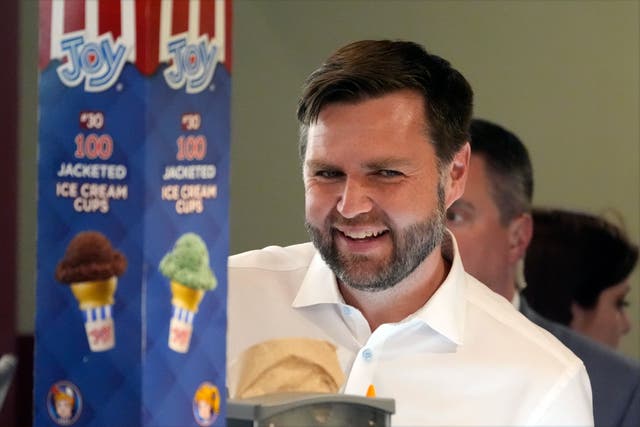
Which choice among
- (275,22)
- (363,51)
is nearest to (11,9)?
(275,22)

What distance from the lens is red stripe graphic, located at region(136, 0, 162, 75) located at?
A: 3.75ft

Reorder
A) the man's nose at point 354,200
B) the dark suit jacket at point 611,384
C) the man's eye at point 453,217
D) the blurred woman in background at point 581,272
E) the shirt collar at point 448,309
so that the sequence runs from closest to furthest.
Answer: the man's nose at point 354,200 → the shirt collar at point 448,309 → the dark suit jacket at point 611,384 → the man's eye at point 453,217 → the blurred woman in background at point 581,272

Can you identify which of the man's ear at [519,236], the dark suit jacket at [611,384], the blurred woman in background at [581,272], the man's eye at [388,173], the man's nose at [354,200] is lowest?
the dark suit jacket at [611,384]

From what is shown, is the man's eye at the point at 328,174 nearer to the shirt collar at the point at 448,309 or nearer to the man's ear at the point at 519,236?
the shirt collar at the point at 448,309

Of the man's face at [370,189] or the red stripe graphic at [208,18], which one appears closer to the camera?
the red stripe graphic at [208,18]

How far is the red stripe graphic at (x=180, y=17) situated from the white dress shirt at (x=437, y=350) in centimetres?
76

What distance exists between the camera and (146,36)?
1144mm

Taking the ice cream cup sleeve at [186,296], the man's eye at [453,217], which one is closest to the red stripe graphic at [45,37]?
the ice cream cup sleeve at [186,296]

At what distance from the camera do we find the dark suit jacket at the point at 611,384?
291cm

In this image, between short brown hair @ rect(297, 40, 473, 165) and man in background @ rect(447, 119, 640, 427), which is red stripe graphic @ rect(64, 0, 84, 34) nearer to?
short brown hair @ rect(297, 40, 473, 165)

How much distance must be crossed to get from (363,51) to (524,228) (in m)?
1.60

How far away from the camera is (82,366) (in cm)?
118

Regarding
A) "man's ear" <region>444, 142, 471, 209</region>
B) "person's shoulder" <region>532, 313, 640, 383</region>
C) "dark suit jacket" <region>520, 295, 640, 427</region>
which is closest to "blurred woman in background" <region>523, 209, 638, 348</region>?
"person's shoulder" <region>532, 313, 640, 383</region>

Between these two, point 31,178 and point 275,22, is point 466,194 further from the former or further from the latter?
point 31,178
